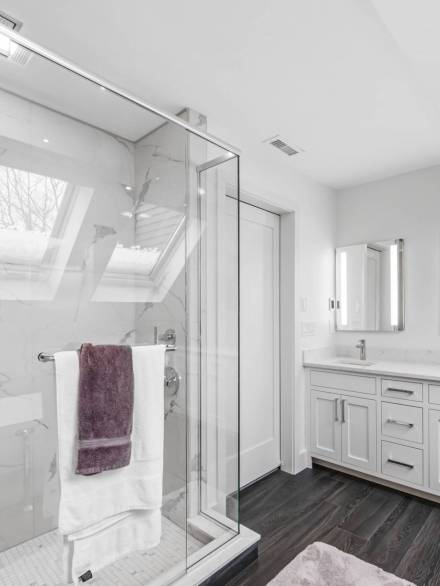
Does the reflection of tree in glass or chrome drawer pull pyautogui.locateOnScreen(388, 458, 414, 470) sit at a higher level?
the reflection of tree in glass

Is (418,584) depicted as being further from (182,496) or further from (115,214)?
(115,214)

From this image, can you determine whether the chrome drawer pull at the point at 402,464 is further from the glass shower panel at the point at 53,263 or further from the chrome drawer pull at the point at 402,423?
the glass shower panel at the point at 53,263

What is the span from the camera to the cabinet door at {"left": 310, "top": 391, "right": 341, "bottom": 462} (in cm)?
283

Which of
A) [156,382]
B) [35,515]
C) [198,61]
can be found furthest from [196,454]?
[198,61]

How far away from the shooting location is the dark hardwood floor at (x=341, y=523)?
180 centimetres

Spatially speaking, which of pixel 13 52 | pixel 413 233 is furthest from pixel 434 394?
pixel 13 52

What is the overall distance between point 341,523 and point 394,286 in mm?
1849

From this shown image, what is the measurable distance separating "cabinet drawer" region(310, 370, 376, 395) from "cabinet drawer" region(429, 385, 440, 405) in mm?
367

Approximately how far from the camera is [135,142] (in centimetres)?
150

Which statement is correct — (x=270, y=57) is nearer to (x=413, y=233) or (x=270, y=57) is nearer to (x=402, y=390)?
(x=413, y=233)

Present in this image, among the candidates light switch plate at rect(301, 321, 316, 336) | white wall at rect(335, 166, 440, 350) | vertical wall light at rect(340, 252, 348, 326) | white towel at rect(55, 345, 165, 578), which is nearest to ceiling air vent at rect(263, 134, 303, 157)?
white wall at rect(335, 166, 440, 350)

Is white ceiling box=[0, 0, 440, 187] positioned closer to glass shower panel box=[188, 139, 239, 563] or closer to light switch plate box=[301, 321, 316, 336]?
glass shower panel box=[188, 139, 239, 563]

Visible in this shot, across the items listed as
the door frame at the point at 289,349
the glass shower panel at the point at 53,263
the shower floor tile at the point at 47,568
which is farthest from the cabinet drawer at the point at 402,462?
the shower floor tile at the point at 47,568

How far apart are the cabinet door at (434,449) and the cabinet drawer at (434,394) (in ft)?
0.21
